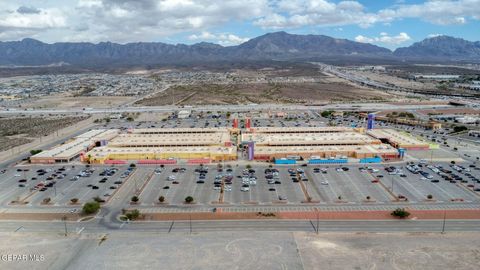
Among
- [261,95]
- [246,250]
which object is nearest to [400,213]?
[246,250]

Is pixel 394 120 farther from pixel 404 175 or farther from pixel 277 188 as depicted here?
pixel 277 188

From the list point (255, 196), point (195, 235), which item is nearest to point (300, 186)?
point (255, 196)

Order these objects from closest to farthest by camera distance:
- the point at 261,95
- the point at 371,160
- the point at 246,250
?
the point at 246,250 → the point at 371,160 → the point at 261,95

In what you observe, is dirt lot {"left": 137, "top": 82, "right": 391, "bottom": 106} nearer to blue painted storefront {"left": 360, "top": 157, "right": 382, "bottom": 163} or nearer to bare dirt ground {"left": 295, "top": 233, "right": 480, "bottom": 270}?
blue painted storefront {"left": 360, "top": 157, "right": 382, "bottom": 163}

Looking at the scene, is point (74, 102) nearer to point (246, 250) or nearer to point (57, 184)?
point (57, 184)

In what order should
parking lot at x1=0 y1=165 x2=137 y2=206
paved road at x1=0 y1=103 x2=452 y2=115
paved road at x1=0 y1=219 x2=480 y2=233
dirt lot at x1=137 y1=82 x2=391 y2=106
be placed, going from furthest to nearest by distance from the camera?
dirt lot at x1=137 y1=82 x2=391 y2=106
paved road at x1=0 y1=103 x2=452 y2=115
parking lot at x1=0 y1=165 x2=137 y2=206
paved road at x1=0 y1=219 x2=480 y2=233

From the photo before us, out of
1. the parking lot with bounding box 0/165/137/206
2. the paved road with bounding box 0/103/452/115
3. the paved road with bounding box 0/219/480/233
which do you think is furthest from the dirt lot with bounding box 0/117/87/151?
the paved road with bounding box 0/219/480/233
